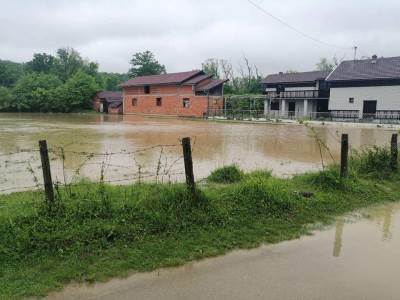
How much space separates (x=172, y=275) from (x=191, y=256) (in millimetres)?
→ 490

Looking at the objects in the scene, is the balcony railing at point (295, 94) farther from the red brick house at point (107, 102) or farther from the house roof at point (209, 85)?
the red brick house at point (107, 102)

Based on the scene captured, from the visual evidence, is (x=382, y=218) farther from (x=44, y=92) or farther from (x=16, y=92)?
(x=16, y=92)

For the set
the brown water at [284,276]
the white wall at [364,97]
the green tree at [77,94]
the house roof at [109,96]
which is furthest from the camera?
the house roof at [109,96]

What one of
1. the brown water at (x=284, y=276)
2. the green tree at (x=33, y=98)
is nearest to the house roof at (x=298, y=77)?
the green tree at (x=33, y=98)


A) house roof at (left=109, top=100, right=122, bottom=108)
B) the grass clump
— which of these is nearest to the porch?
house roof at (left=109, top=100, right=122, bottom=108)

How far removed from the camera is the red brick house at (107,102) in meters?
59.5

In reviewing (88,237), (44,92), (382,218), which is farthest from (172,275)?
(44,92)

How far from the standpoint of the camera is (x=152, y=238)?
199 inches

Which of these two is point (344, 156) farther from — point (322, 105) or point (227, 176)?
point (322, 105)

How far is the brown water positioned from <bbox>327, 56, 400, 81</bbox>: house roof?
122ft

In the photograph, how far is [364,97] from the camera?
3959cm

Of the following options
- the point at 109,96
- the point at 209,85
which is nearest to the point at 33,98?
the point at 109,96

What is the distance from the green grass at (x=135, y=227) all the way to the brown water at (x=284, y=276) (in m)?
0.20

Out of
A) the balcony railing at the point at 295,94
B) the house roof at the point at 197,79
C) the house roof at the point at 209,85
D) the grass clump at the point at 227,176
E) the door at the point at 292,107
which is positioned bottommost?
the door at the point at 292,107
